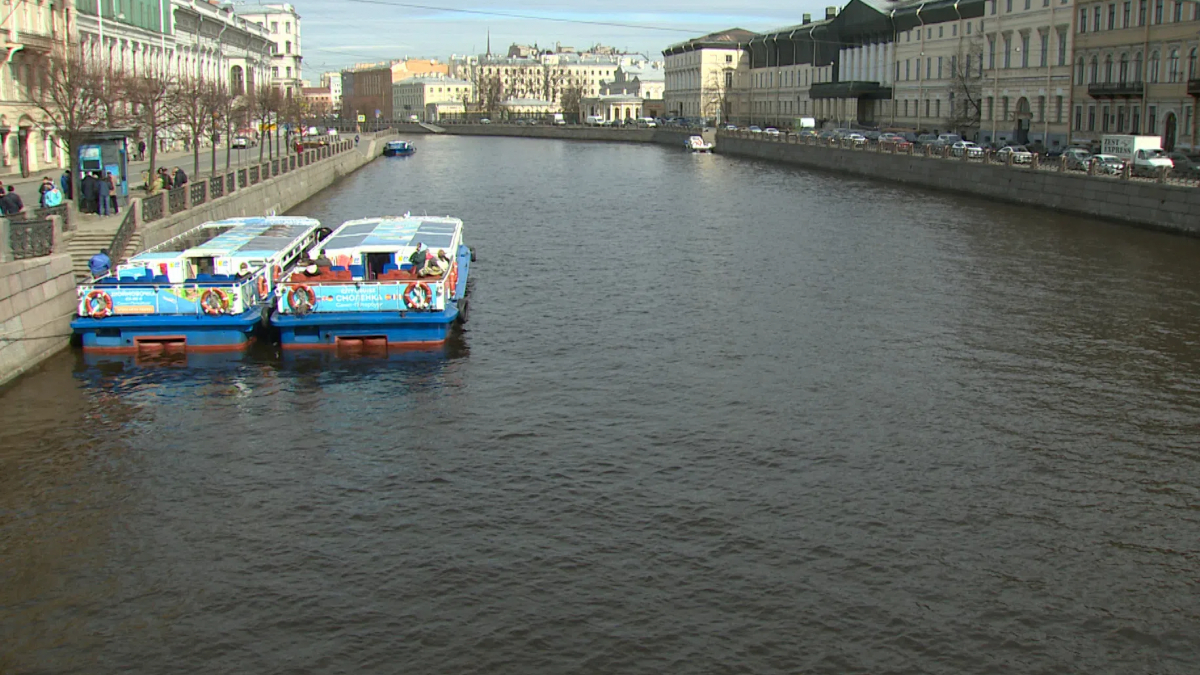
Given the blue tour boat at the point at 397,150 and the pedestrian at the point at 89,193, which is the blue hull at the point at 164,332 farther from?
the blue tour boat at the point at 397,150

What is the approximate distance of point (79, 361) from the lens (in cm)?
2152

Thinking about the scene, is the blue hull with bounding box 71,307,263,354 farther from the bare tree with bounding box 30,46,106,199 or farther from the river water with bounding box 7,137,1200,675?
the bare tree with bounding box 30,46,106,199

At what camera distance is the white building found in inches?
5738

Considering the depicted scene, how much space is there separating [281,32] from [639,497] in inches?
5847

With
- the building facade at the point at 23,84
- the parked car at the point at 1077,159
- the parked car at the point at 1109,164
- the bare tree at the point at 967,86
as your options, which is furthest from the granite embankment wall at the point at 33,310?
the bare tree at the point at 967,86

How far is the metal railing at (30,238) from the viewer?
2127 centimetres

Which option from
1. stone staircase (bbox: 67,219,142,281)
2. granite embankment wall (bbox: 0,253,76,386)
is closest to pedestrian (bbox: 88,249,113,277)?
granite embankment wall (bbox: 0,253,76,386)

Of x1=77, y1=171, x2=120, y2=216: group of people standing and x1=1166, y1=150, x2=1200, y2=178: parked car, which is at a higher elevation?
x1=1166, y1=150, x2=1200, y2=178: parked car

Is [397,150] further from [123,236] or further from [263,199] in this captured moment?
[123,236]

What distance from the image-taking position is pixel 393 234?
2661 cm

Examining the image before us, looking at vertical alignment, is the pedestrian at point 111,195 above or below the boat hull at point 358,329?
above

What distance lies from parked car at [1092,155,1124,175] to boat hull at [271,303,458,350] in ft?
102

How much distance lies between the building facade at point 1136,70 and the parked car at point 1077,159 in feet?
21.6

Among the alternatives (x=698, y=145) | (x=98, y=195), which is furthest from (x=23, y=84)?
(x=698, y=145)
